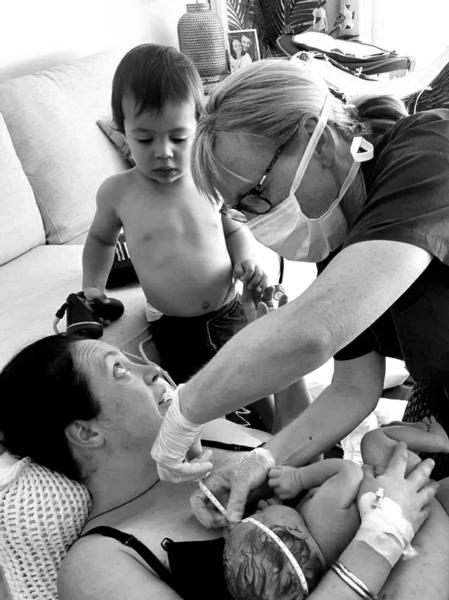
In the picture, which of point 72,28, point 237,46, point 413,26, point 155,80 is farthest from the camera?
point 413,26

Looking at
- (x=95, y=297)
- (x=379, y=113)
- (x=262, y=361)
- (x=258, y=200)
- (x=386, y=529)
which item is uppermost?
(x=379, y=113)

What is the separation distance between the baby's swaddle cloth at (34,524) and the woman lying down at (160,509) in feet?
0.11

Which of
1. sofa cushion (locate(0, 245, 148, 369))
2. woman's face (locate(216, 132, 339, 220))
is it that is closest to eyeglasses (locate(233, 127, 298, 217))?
woman's face (locate(216, 132, 339, 220))

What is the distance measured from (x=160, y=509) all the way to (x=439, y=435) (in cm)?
56

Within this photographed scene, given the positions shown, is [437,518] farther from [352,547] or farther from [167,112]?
[167,112]

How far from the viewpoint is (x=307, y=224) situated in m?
1.17

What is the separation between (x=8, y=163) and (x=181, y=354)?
114 centimetres

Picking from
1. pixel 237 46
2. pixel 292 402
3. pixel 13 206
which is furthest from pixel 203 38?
pixel 292 402

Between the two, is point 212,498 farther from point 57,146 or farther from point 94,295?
point 57,146

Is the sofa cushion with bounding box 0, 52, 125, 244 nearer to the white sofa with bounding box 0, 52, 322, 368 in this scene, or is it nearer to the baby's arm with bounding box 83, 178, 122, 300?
the white sofa with bounding box 0, 52, 322, 368

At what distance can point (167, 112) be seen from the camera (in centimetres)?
185

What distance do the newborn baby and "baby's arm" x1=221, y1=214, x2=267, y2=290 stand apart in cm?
80

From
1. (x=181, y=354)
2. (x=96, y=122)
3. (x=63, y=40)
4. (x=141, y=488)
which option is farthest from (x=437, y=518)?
(x=63, y=40)

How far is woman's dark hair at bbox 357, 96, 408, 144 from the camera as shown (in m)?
1.18
